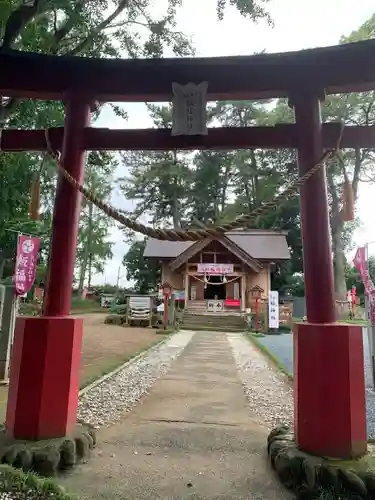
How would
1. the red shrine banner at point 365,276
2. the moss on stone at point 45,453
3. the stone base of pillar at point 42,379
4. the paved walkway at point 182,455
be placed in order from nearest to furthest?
the paved walkway at point 182,455 → the moss on stone at point 45,453 → the stone base of pillar at point 42,379 → the red shrine banner at point 365,276

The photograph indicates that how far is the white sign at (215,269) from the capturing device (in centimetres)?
2073

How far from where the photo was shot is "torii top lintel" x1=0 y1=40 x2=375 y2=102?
3.16 m

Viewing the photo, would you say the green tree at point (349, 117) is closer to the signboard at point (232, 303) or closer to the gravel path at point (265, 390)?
the signboard at point (232, 303)

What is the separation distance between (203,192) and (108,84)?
28.5 metres

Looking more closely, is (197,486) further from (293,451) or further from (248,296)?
(248,296)

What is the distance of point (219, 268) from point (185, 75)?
Answer: 58.0 ft

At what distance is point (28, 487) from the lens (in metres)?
2.22

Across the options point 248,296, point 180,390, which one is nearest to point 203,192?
point 248,296

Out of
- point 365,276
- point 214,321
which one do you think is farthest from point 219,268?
point 365,276

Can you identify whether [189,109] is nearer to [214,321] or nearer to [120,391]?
[120,391]

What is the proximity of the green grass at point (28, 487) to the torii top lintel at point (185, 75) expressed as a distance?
311 centimetres

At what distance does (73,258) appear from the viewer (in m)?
3.32

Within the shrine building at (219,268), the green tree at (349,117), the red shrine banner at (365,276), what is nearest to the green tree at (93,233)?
the shrine building at (219,268)

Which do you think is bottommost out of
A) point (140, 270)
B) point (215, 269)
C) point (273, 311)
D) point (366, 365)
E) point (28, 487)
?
point (366, 365)
